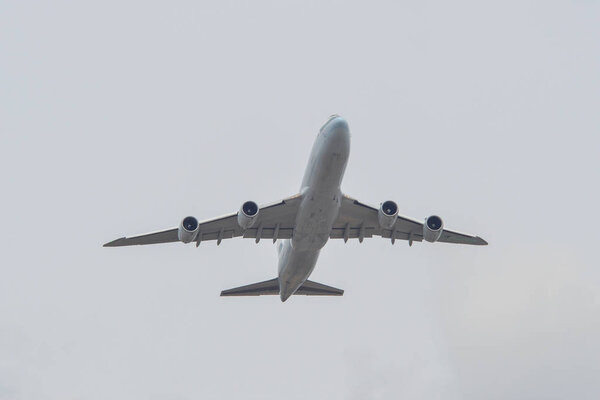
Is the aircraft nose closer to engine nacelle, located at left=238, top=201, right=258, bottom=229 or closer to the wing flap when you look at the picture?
engine nacelle, located at left=238, top=201, right=258, bottom=229

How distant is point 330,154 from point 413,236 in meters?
10.5

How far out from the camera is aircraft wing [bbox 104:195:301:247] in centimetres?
4595

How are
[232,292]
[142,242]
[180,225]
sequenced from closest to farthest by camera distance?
[180,225] < [142,242] < [232,292]

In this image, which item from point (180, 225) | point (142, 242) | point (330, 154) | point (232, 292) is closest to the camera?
point (330, 154)

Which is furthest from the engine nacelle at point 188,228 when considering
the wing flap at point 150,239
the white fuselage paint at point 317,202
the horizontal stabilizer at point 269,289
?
the horizontal stabilizer at point 269,289

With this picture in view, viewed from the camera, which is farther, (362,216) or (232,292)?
(232,292)

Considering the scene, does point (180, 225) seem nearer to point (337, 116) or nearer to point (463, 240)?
point (337, 116)

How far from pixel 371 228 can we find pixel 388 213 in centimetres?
461

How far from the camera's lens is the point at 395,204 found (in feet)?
148

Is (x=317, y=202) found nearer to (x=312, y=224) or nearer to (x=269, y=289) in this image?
(x=312, y=224)

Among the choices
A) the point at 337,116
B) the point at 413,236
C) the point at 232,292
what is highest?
the point at 337,116

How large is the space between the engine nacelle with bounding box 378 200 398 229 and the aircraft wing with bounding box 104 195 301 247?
4.07 metres

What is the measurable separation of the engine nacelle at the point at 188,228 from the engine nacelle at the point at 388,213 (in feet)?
29.3

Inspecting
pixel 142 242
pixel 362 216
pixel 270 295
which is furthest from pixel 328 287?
pixel 142 242
